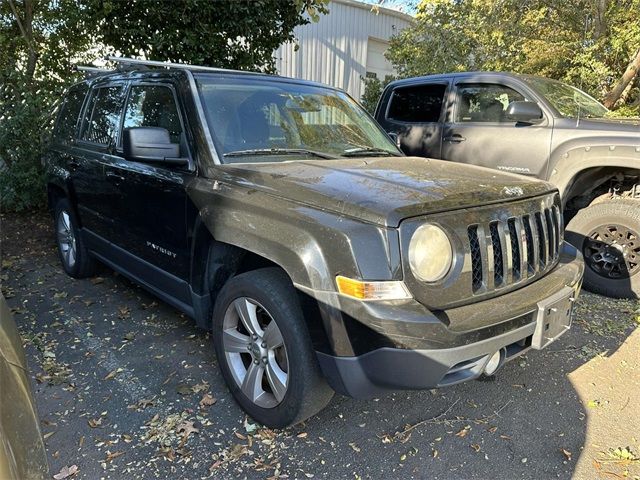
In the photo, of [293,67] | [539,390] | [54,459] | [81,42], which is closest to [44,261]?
[54,459]

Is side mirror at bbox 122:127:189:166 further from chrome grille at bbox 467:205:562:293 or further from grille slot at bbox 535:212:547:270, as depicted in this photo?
grille slot at bbox 535:212:547:270

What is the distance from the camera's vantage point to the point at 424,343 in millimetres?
2092

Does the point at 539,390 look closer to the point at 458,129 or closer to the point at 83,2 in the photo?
the point at 458,129

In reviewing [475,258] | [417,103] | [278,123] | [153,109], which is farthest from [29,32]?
[475,258]

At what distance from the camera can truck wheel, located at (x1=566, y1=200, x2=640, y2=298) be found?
4.49 m

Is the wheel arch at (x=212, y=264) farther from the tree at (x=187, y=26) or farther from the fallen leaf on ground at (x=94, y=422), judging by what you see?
the tree at (x=187, y=26)

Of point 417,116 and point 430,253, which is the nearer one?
point 430,253

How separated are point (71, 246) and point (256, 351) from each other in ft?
10.6

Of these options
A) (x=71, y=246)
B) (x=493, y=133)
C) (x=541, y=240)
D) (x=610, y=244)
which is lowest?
(x=71, y=246)

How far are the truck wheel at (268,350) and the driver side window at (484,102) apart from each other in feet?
12.8

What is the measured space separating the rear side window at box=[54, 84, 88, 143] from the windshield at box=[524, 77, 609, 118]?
15.1ft

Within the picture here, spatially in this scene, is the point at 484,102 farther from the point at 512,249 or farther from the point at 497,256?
the point at 497,256

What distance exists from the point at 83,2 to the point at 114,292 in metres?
5.03

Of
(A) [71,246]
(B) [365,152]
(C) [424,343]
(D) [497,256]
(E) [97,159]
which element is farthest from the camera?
(A) [71,246]
